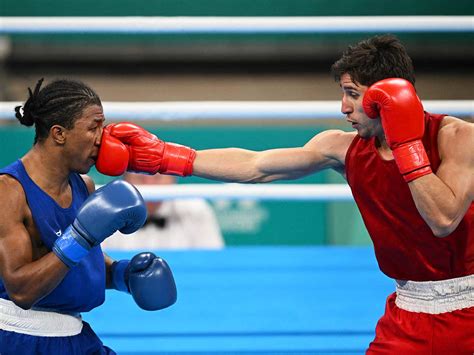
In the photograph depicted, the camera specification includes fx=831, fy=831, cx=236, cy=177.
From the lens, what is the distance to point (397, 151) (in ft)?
7.24

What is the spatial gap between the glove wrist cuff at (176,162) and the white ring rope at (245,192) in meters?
1.14

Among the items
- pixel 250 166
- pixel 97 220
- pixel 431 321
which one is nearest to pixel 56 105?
pixel 97 220

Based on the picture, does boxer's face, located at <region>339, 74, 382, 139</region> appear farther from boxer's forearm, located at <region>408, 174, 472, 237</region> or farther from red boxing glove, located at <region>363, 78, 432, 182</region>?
boxer's forearm, located at <region>408, 174, 472, 237</region>

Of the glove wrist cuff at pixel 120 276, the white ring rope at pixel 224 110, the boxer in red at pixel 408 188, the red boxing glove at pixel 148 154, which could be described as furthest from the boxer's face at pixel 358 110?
the white ring rope at pixel 224 110

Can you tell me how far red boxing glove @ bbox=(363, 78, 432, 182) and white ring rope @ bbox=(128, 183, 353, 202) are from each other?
160 cm

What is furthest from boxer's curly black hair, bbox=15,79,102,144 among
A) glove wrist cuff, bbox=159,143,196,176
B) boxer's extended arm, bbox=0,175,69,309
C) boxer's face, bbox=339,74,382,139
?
boxer's face, bbox=339,74,382,139

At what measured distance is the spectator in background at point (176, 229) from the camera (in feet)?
16.7

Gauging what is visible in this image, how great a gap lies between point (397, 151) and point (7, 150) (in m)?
4.07

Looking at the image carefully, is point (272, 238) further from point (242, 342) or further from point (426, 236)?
point (426, 236)

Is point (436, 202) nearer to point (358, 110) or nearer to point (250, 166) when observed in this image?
point (358, 110)

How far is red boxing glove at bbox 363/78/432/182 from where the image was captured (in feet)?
7.14

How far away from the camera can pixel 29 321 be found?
2186 millimetres

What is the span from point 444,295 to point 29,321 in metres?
1.13

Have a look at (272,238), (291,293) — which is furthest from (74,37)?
(291,293)
